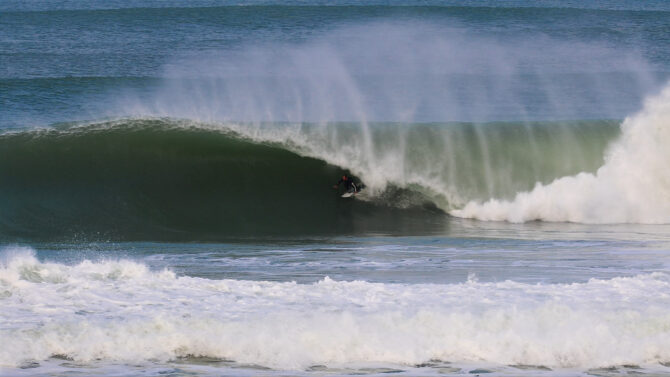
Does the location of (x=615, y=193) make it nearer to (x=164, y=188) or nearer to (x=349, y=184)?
(x=349, y=184)

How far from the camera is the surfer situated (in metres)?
14.5

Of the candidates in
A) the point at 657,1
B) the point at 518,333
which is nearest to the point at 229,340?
the point at 518,333

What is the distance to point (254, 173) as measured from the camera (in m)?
15.0

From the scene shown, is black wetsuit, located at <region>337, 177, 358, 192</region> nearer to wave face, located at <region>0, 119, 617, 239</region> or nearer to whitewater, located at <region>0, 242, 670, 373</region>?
wave face, located at <region>0, 119, 617, 239</region>

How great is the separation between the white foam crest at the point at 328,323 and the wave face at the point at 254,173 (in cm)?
400

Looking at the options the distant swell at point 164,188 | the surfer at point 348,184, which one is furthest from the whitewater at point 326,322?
the surfer at point 348,184

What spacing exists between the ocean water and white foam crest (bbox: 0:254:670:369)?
0.02 meters

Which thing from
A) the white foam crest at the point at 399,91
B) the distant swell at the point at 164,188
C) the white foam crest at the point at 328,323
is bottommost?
the white foam crest at the point at 328,323

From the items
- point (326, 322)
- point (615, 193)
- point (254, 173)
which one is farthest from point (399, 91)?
point (326, 322)

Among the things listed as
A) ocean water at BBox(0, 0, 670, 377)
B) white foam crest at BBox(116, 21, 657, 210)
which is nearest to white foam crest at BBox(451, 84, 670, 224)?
ocean water at BBox(0, 0, 670, 377)

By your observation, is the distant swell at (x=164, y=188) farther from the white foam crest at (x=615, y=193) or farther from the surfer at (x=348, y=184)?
the white foam crest at (x=615, y=193)

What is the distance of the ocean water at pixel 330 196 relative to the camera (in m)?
7.12

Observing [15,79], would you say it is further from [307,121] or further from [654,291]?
[654,291]

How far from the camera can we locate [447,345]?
7.14 m
